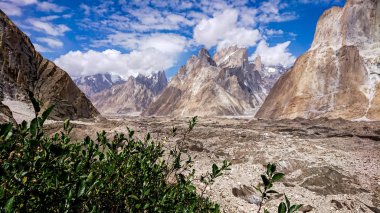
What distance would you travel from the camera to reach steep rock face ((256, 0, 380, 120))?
62.8 metres

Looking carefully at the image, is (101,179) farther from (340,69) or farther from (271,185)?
(340,69)

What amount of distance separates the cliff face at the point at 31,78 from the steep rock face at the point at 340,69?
46.0m

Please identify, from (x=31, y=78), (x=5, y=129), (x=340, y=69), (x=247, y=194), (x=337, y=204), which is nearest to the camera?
(x=5, y=129)

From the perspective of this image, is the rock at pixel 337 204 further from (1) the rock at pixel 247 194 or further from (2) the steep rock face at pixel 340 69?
(2) the steep rock face at pixel 340 69

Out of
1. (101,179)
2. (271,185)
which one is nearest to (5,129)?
(101,179)

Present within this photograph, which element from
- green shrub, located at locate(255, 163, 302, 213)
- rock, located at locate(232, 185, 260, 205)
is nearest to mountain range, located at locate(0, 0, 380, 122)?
rock, located at locate(232, 185, 260, 205)

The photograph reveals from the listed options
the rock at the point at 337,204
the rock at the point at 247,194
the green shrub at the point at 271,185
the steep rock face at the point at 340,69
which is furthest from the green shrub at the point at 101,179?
the steep rock face at the point at 340,69

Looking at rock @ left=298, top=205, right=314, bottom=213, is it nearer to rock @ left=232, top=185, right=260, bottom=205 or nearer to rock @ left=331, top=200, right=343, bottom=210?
rock @ left=331, top=200, right=343, bottom=210

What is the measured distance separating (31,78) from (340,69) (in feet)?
202

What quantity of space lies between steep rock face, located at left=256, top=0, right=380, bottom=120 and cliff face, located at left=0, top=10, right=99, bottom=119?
4600 centimetres

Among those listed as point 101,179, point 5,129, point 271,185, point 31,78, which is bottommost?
point 101,179

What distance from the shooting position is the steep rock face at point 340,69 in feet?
206

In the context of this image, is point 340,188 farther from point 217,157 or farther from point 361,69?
point 361,69

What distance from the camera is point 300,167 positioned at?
72.7ft
